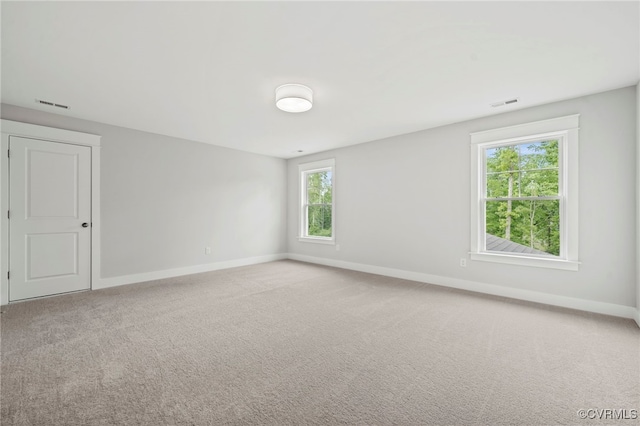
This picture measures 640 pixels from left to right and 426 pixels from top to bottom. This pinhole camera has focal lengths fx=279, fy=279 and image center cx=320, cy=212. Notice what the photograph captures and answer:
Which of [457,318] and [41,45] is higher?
[41,45]

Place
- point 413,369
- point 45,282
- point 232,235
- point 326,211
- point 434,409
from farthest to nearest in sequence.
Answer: point 326,211, point 232,235, point 45,282, point 413,369, point 434,409

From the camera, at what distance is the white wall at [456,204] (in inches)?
119

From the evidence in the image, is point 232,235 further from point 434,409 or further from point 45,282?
point 434,409

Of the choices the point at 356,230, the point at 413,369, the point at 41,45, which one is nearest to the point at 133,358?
the point at 413,369

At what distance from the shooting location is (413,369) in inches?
79.3

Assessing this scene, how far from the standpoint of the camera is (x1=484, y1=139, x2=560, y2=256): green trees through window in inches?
138

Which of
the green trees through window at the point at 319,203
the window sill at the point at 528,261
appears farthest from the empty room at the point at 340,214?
the green trees through window at the point at 319,203

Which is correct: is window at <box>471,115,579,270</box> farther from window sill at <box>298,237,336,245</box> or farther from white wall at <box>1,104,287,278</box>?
white wall at <box>1,104,287,278</box>

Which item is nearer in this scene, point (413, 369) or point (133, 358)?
point (413, 369)

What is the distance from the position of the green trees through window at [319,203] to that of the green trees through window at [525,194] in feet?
9.96

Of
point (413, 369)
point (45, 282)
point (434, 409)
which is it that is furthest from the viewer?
point (45, 282)

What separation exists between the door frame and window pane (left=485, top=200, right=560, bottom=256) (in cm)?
569

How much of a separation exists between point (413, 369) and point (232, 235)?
178 inches

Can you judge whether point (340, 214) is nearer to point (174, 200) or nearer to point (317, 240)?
point (317, 240)
